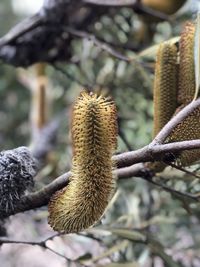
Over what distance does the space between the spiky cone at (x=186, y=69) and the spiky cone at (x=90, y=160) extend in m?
0.12

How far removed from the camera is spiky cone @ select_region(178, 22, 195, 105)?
0.62 metres

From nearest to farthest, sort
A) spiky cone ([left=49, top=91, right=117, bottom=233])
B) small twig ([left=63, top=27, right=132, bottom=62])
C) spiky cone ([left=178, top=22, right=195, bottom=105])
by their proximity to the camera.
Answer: spiky cone ([left=49, top=91, right=117, bottom=233]), spiky cone ([left=178, top=22, right=195, bottom=105]), small twig ([left=63, top=27, right=132, bottom=62])

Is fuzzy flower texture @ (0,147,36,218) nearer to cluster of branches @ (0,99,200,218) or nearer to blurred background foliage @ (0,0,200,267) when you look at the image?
cluster of branches @ (0,99,200,218)

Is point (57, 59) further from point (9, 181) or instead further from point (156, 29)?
point (9, 181)

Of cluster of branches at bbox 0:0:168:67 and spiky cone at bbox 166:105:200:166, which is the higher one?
cluster of branches at bbox 0:0:168:67

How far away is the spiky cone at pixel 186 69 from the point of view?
622mm

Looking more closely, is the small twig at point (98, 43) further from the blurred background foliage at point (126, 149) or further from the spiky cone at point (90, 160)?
the spiky cone at point (90, 160)

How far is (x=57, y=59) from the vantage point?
1.16 metres

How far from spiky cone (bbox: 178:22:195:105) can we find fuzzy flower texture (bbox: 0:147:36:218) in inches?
7.1

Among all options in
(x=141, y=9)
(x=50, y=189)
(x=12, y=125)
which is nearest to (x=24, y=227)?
(x=141, y=9)

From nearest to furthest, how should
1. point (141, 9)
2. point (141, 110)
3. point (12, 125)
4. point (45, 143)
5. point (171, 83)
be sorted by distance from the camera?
point (171, 83) → point (141, 9) → point (141, 110) → point (45, 143) → point (12, 125)

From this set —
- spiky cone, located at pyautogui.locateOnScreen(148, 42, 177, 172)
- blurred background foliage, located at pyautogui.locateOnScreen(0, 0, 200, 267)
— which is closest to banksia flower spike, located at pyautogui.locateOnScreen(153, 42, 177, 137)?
spiky cone, located at pyautogui.locateOnScreen(148, 42, 177, 172)

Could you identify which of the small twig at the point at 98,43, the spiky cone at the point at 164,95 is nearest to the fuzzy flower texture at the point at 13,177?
the spiky cone at the point at 164,95

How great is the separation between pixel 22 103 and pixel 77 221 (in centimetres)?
142
